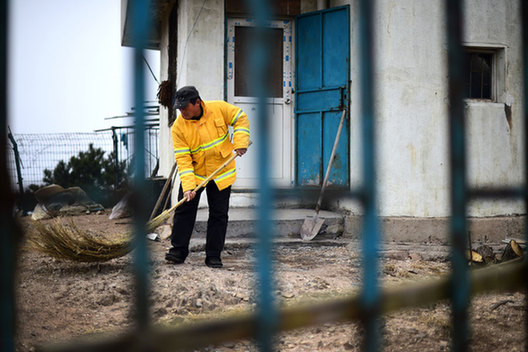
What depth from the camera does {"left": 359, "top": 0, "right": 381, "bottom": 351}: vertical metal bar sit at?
1.07 meters

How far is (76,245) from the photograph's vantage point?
486 cm

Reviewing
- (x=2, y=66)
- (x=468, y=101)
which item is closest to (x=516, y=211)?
(x=468, y=101)

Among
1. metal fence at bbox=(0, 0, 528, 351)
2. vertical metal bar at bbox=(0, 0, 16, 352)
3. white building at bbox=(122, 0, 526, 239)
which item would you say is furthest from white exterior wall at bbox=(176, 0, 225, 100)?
vertical metal bar at bbox=(0, 0, 16, 352)

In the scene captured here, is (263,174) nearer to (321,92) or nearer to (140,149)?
(140,149)

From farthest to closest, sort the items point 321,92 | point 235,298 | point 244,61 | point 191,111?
1. point 244,61
2. point 321,92
3. point 191,111
4. point 235,298

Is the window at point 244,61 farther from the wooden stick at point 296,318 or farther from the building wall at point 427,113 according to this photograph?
the wooden stick at point 296,318

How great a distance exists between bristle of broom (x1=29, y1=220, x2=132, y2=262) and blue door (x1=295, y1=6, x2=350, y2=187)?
3377 mm

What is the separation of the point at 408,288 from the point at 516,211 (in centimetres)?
643

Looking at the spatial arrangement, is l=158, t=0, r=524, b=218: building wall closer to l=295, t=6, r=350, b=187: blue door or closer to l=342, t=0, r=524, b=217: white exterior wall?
l=342, t=0, r=524, b=217: white exterior wall

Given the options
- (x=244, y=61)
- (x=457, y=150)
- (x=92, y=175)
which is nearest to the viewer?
(x=457, y=150)

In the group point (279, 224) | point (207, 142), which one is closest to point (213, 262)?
point (207, 142)

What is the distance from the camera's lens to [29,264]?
5.49 meters

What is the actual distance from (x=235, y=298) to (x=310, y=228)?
2.65 m

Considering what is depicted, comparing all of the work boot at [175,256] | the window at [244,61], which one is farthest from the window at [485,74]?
the work boot at [175,256]
